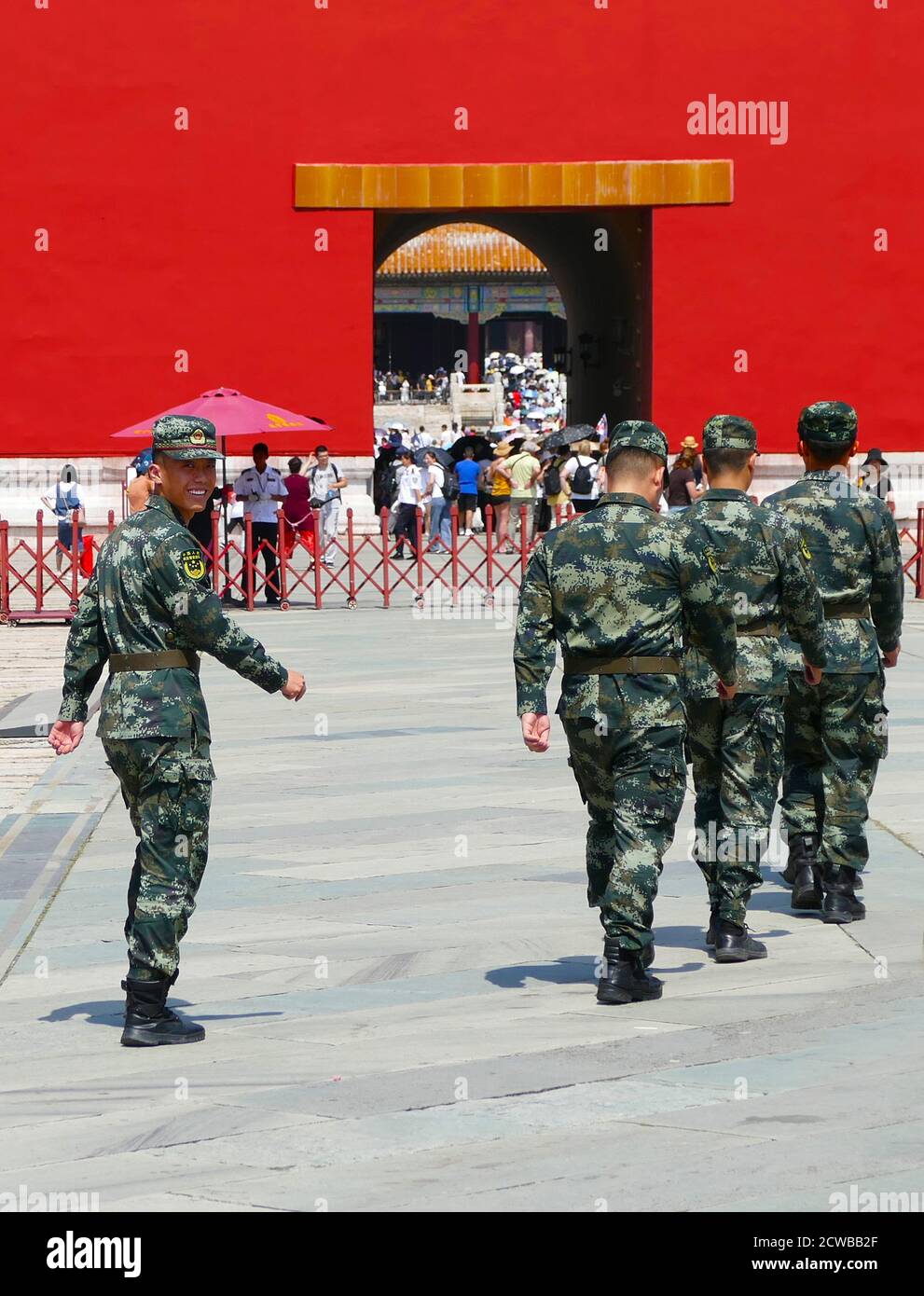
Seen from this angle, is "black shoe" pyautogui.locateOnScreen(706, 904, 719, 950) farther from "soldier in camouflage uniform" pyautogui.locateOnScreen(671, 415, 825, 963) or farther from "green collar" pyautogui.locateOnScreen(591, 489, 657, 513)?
"green collar" pyautogui.locateOnScreen(591, 489, 657, 513)

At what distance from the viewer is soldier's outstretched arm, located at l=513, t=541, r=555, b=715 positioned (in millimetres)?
6105

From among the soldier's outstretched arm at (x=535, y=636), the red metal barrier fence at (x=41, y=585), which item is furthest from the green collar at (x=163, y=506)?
the red metal barrier fence at (x=41, y=585)

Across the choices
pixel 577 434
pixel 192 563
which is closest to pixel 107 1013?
pixel 192 563

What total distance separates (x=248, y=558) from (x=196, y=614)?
14173mm

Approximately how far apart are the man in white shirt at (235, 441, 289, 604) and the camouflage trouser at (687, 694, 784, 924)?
13.2 meters

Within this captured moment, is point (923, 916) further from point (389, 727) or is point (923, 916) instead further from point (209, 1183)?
point (389, 727)

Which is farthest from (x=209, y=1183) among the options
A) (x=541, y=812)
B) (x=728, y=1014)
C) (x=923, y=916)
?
(x=541, y=812)

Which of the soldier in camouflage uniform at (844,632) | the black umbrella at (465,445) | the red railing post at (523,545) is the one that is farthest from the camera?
the black umbrella at (465,445)

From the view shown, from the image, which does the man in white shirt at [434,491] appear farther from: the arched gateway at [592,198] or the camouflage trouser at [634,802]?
the camouflage trouser at [634,802]

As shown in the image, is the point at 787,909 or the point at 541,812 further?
the point at 541,812

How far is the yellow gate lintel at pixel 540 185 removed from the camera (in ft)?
86.2

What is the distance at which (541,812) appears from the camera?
9250 millimetres

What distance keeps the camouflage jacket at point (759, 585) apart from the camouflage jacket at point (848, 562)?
43 cm
